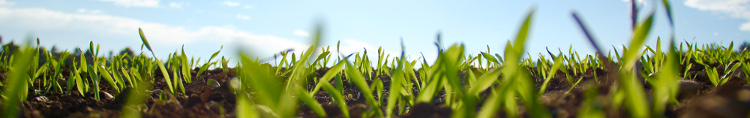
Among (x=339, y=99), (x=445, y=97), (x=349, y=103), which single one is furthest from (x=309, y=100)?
(x=349, y=103)

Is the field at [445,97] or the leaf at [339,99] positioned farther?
the leaf at [339,99]

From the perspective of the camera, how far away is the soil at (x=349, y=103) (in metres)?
0.64

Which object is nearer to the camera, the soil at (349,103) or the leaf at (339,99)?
the soil at (349,103)

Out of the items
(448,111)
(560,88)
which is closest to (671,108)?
(448,111)

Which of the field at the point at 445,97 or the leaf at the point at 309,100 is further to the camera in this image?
the leaf at the point at 309,100

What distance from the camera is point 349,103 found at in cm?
165

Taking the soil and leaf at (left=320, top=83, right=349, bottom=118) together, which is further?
leaf at (left=320, top=83, right=349, bottom=118)

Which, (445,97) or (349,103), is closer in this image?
(445,97)

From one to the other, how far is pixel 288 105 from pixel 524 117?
0.48 meters

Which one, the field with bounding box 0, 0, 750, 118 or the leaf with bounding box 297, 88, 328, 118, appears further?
the leaf with bounding box 297, 88, 328, 118

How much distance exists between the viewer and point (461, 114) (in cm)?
75

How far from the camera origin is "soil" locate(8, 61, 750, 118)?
64 cm

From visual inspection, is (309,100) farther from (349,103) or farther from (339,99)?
(349,103)

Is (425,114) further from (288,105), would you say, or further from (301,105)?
(301,105)
